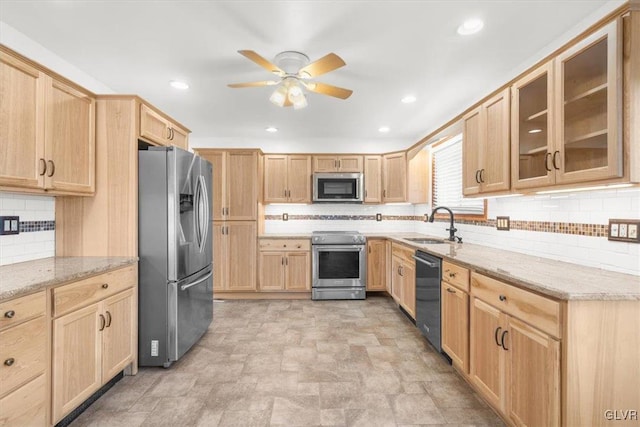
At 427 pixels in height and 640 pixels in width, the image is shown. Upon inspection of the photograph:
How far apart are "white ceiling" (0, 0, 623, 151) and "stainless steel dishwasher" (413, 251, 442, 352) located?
1.70 meters

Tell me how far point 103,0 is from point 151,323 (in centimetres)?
225

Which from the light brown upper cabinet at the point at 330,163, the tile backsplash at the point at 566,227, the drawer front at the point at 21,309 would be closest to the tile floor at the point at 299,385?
the drawer front at the point at 21,309

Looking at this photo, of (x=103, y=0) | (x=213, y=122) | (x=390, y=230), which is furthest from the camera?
(x=390, y=230)

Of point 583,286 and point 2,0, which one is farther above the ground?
point 2,0

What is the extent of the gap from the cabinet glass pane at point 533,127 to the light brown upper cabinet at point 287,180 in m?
3.03

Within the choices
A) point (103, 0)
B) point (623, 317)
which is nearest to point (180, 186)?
point (103, 0)

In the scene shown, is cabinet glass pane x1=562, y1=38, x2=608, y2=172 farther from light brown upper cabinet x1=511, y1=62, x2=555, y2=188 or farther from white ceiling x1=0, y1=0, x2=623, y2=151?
white ceiling x1=0, y1=0, x2=623, y2=151

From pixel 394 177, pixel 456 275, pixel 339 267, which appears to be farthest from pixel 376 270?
pixel 456 275

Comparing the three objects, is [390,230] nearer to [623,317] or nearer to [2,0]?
[623,317]

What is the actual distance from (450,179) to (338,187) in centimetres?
160

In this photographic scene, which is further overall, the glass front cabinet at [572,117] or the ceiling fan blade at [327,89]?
the ceiling fan blade at [327,89]

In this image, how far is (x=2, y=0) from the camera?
1.73m

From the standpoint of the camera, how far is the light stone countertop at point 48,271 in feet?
4.54

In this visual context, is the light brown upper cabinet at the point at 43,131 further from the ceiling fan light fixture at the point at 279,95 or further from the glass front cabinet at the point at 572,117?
the glass front cabinet at the point at 572,117
